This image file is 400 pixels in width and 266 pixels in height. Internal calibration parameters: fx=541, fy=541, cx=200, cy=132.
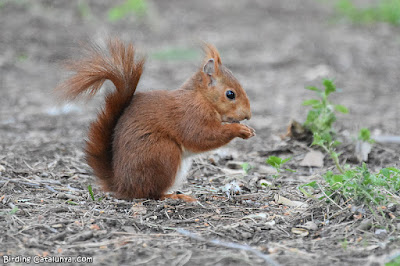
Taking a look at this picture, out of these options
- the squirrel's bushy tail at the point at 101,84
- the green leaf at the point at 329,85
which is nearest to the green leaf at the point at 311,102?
the green leaf at the point at 329,85

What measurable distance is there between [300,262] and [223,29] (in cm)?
678

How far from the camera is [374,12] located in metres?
8.92

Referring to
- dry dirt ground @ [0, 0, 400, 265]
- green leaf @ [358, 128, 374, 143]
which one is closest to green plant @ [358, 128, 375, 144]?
green leaf @ [358, 128, 374, 143]

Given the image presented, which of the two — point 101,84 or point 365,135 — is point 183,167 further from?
point 365,135

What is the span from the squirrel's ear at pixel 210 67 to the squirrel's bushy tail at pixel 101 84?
36 centimetres

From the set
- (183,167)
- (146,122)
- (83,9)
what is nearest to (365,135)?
(183,167)

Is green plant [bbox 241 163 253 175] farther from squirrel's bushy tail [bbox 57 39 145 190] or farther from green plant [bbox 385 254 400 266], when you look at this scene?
green plant [bbox 385 254 400 266]

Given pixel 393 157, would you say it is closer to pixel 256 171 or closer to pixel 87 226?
pixel 256 171

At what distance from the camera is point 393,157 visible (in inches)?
144

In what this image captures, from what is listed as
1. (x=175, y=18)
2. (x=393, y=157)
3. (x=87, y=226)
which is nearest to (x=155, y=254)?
(x=87, y=226)

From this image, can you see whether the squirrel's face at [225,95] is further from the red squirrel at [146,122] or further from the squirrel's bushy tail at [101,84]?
the squirrel's bushy tail at [101,84]

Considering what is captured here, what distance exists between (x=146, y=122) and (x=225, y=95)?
471 mm

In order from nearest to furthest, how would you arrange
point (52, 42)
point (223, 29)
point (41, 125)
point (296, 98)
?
point (41, 125) < point (296, 98) < point (52, 42) < point (223, 29)

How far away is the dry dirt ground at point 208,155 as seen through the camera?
2221mm
